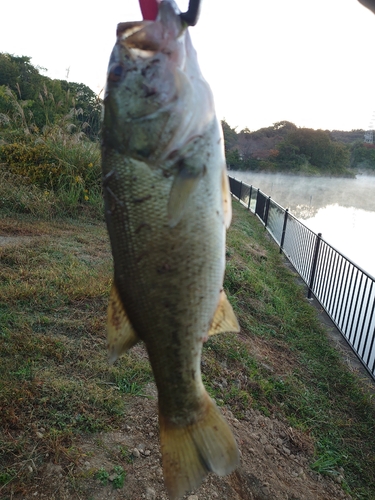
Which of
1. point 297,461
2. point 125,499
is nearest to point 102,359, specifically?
point 125,499

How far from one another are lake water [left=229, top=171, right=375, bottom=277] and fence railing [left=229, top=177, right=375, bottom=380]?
1510 millimetres

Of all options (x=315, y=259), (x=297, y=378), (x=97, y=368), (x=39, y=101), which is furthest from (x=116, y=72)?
(x=39, y=101)

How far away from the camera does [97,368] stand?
360cm

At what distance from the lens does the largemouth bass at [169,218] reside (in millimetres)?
1347

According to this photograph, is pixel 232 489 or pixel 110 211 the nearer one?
pixel 110 211

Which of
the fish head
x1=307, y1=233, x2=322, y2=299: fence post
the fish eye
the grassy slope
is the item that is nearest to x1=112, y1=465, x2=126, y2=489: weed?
the grassy slope

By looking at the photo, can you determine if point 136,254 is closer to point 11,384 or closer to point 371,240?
point 11,384

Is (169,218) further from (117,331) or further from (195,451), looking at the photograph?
(195,451)

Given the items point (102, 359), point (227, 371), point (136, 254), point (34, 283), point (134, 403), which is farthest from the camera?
point (34, 283)

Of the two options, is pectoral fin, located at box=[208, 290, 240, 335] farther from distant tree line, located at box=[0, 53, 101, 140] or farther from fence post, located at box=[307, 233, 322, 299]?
distant tree line, located at box=[0, 53, 101, 140]

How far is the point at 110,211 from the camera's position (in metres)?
1.35

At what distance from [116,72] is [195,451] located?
1.37m

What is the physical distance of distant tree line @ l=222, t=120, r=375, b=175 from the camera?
39.7 meters

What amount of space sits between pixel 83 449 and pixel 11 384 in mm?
793
